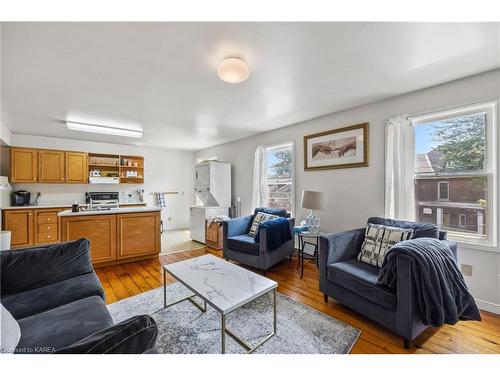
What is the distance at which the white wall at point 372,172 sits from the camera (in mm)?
2012

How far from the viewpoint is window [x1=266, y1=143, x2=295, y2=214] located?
3895mm

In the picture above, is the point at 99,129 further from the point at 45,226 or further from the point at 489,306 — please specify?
the point at 489,306

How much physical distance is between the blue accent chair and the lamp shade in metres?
0.41

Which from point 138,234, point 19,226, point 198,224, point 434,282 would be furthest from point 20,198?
point 434,282

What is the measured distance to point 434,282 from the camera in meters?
1.48

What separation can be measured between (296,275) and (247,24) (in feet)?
9.15

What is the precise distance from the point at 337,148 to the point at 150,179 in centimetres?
487

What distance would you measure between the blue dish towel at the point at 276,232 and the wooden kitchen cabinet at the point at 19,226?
441cm

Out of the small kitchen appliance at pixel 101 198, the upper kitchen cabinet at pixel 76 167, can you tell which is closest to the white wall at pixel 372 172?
the small kitchen appliance at pixel 101 198

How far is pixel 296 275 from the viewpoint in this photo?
288 cm

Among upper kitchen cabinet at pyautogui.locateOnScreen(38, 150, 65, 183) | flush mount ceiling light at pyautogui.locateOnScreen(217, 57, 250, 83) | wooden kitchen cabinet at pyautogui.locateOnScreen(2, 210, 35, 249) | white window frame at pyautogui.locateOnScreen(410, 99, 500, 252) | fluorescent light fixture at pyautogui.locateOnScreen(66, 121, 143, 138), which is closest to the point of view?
flush mount ceiling light at pyautogui.locateOnScreen(217, 57, 250, 83)

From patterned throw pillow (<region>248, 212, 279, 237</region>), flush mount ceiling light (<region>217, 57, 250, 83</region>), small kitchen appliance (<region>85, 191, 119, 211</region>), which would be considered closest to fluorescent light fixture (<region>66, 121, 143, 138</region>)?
small kitchen appliance (<region>85, 191, 119, 211</region>)

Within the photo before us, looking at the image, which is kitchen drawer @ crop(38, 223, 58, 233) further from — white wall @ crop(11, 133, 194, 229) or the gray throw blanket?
the gray throw blanket
